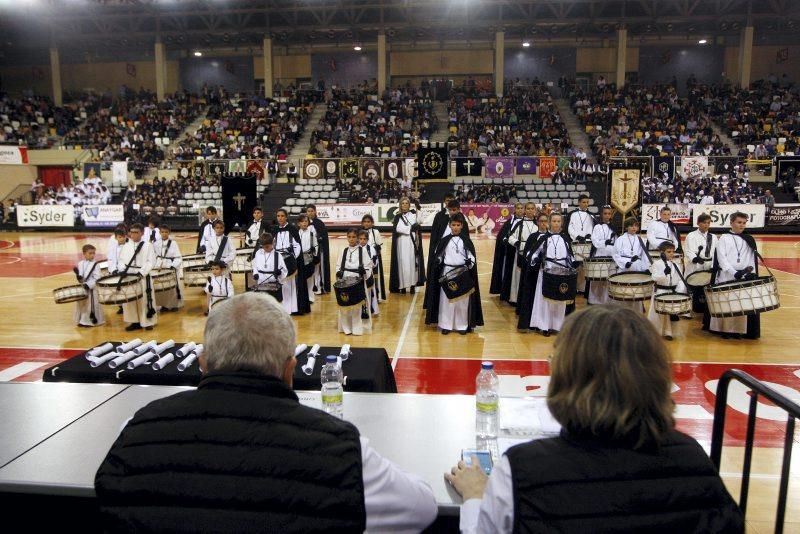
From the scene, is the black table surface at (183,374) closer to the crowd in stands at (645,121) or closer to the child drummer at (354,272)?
the child drummer at (354,272)

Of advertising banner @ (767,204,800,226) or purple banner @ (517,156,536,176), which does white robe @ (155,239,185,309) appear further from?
advertising banner @ (767,204,800,226)

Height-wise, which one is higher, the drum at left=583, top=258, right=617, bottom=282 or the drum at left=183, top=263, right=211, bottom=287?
the drum at left=583, top=258, right=617, bottom=282

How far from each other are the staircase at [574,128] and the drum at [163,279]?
23.1 metres

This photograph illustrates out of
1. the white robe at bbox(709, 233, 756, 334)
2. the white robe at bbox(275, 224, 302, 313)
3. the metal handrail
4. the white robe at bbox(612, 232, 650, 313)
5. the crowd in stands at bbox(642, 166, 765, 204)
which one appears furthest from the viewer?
the crowd in stands at bbox(642, 166, 765, 204)

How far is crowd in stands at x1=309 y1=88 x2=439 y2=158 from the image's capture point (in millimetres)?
32156

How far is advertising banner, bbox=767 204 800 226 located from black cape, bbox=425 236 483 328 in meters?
20.0

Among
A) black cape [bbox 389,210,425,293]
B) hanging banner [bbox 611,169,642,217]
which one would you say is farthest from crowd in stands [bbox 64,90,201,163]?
hanging banner [bbox 611,169,642,217]

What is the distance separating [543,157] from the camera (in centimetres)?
2777

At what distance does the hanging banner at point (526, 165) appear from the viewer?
2794cm

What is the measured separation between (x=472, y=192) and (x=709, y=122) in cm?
1615

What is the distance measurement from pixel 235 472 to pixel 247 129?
34.9 metres

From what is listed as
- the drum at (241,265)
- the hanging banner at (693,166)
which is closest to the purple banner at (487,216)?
the hanging banner at (693,166)

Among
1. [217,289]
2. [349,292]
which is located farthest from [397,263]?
[217,289]

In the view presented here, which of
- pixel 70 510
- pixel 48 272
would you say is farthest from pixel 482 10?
pixel 70 510
